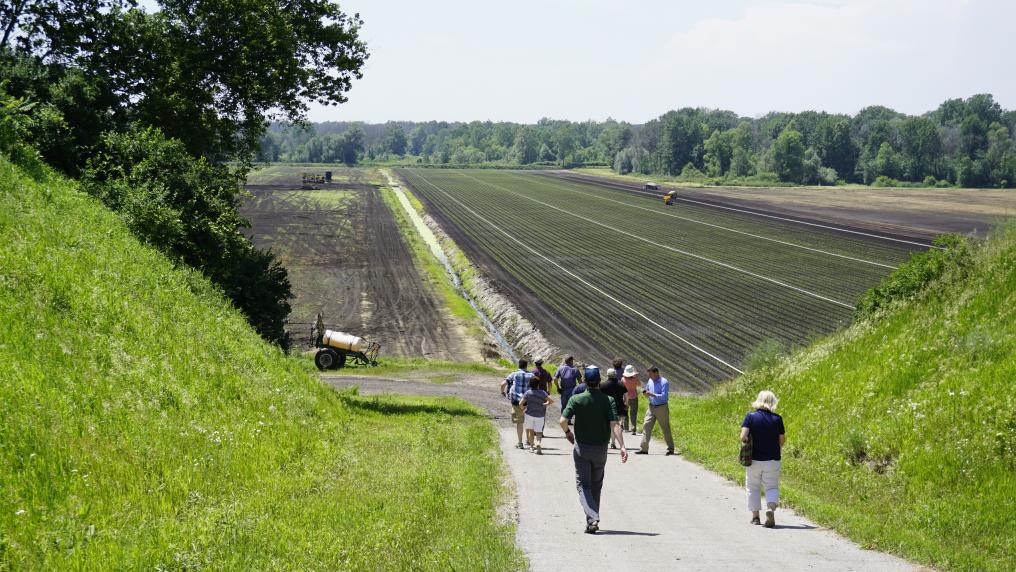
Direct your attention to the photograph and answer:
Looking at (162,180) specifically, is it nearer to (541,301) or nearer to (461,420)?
(461,420)

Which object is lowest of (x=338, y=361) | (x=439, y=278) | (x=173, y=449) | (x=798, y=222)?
(x=439, y=278)

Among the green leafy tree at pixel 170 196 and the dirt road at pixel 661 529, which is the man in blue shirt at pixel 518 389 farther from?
the green leafy tree at pixel 170 196

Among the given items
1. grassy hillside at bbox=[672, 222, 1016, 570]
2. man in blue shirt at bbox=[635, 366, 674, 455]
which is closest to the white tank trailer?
grassy hillside at bbox=[672, 222, 1016, 570]

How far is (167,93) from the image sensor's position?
→ 27.1m

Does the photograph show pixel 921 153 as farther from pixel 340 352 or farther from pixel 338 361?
pixel 338 361

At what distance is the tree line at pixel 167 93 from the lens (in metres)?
24.7

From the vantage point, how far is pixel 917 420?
49.0 feet

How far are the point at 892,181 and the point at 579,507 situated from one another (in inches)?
6869

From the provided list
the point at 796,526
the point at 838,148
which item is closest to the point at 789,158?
the point at 838,148

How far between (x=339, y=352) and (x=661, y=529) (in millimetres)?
27893

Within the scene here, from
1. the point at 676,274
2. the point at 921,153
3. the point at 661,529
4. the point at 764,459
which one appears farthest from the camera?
the point at 921,153

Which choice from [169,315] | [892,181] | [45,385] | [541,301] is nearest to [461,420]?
[169,315]

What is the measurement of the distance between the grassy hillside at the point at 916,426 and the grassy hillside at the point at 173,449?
5054 millimetres

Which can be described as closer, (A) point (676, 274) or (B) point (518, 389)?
(B) point (518, 389)
